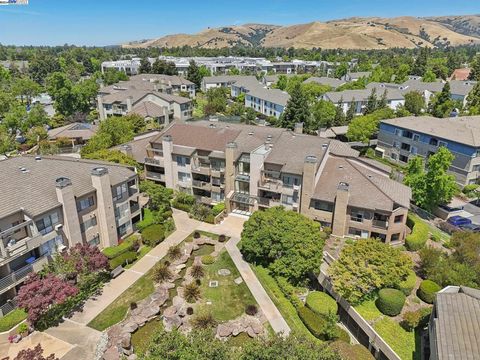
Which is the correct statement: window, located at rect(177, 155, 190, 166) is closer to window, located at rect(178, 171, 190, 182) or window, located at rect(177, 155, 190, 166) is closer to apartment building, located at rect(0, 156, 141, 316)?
window, located at rect(178, 171, 190, 182)

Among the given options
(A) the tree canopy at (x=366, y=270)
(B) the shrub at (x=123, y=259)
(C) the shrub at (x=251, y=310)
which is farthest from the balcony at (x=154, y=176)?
(A) the tree canopy at (x=366, y=270)

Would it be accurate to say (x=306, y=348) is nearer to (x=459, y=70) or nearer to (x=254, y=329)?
(x=254, y=329)

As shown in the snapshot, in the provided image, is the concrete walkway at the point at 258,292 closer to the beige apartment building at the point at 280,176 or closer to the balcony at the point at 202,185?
the beige apartment building at the point at 280,176

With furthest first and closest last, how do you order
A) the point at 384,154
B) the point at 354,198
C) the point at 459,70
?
the point at 459,70
the point at 384,154
the point at 354,198

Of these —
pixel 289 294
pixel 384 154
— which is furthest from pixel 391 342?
pixel 384 154

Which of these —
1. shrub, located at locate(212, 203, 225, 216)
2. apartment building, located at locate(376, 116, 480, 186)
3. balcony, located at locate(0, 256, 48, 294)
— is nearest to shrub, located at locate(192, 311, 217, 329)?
balcony, located at locate(0, 256, 48, 294)

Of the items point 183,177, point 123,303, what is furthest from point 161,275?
point 183,177
